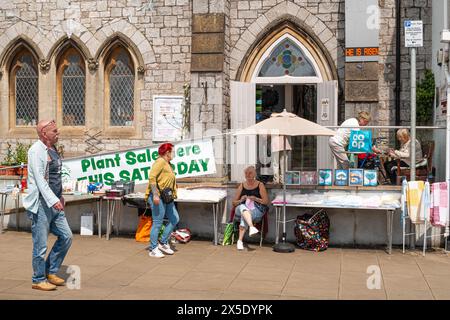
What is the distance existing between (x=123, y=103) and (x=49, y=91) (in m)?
1.93

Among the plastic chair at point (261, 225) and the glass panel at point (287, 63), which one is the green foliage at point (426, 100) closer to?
the glass panel at point (287, 63)

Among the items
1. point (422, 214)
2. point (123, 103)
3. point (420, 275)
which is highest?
point (123, 103)

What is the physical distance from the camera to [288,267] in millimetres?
8461

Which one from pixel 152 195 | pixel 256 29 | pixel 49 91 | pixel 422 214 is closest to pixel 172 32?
pixel 256 29

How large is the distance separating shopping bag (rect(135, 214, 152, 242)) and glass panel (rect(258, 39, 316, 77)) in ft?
17.1

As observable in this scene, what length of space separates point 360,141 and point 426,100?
2.78 meters

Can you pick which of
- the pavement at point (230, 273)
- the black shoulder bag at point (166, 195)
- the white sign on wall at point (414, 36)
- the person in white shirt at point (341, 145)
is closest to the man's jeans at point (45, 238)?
the pavement at point (230, 273)

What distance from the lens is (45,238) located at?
688cm

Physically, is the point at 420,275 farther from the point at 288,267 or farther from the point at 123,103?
the point at 123,103

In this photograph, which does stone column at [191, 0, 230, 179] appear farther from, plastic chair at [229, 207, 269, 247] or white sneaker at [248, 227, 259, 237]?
white sneaker at [248, 227, 259, 237]

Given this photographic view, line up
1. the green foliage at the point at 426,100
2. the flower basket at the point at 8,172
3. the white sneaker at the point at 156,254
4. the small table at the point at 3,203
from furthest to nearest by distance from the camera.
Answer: the flower basket at the point at 8,172 < the green foliage at the point at 426,100 < the small table at the point at 3,203 < the white sneaker at the point at 156,254

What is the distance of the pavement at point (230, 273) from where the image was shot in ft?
22.8

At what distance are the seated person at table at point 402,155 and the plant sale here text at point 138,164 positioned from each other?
10.4ft

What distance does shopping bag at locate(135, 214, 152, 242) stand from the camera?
1048 cm
